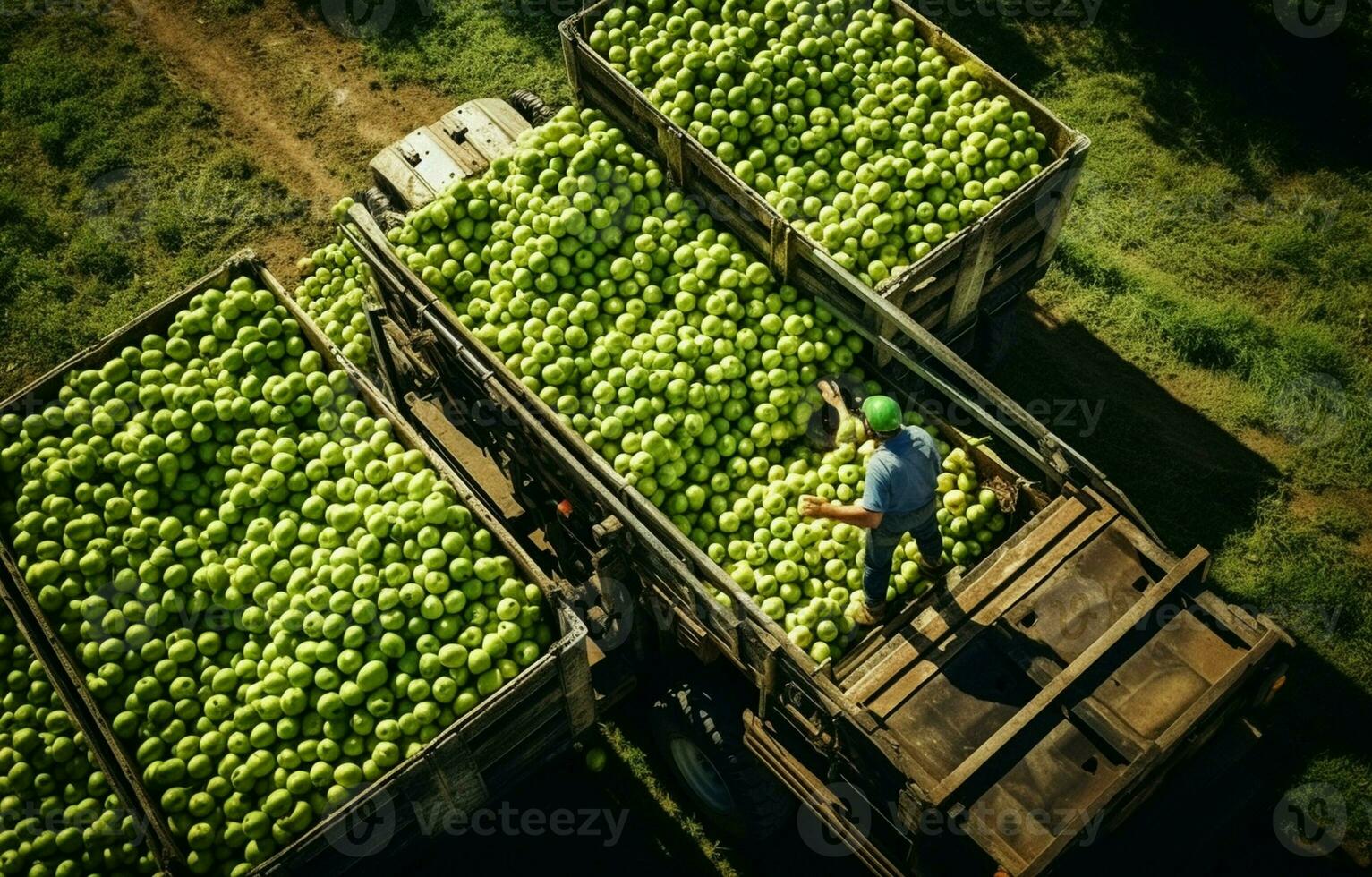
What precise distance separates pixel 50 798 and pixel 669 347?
192 inches

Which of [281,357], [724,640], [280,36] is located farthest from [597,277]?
[280,36]

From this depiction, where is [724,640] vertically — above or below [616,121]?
below

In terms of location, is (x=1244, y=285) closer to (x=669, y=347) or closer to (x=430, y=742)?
(x=669, y=347)

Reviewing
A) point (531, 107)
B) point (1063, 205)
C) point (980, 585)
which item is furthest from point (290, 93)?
point (980, 585)

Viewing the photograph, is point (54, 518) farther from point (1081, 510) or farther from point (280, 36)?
point (280, 36)

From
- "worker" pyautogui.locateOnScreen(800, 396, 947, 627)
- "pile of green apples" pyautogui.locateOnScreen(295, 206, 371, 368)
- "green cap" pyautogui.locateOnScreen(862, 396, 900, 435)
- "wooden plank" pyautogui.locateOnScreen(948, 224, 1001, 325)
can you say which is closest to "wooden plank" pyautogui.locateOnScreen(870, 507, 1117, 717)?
"worker" pyautogui.locateOnScreen(800, 396, 947, 627)

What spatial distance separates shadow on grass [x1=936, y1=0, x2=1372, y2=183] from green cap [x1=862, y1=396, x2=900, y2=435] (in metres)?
7.41

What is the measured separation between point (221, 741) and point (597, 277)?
418 cm

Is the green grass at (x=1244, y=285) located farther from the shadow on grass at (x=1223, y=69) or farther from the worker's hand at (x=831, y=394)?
the worker's hand at (x=831, y=394)

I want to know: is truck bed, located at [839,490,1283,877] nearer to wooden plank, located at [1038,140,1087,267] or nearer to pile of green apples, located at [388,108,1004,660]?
pile of green apples, located at [388,108,1004,660]

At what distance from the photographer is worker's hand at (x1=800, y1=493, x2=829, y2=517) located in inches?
251

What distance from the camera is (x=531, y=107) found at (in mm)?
9938

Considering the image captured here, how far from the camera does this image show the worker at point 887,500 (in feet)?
20.4

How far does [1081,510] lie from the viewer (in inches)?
247
